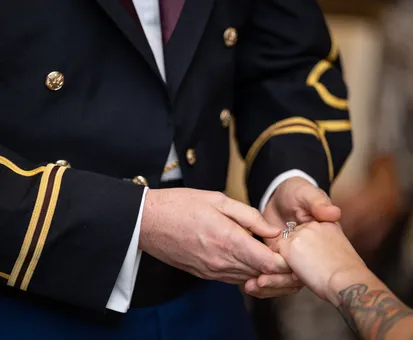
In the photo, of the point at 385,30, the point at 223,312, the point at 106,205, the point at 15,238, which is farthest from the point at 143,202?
the point at 385,30

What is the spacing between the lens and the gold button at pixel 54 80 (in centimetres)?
89

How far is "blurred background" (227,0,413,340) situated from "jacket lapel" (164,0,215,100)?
41.0 inches

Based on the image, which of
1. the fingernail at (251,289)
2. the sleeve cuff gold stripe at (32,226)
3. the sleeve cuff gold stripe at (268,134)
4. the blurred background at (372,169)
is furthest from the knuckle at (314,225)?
the blurred background at (372,169)

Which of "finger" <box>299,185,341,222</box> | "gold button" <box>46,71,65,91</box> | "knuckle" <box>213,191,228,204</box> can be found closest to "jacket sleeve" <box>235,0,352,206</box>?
"finger" <box>299,185,341,222</box>

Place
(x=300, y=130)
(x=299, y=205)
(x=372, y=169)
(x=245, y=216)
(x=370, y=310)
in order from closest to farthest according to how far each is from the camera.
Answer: (x=370, y=310), (x=245, y=216), (x=299, y=205), (x=300, y=130), (x=372, y=169)

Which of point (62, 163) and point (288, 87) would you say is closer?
point (62, 163)

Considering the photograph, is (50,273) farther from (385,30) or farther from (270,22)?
(385,30)

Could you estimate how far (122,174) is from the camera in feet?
3.17

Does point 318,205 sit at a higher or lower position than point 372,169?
higher

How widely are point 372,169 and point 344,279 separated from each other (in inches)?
53.0

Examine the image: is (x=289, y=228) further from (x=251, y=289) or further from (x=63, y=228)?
(x=63, y=228)

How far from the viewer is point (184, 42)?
38.3 inches

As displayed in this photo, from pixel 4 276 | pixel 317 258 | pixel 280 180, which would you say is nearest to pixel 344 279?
pixel 317 258

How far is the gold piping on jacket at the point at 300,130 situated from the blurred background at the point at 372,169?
81 cm
